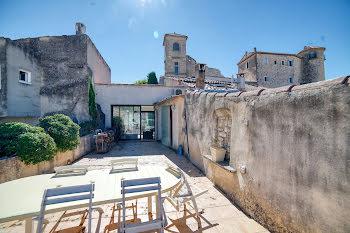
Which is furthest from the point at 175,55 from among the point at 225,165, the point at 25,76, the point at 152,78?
the point at 225,165

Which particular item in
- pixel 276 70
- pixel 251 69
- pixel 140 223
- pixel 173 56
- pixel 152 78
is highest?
pixel 173 56

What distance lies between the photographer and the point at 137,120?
12.4 m

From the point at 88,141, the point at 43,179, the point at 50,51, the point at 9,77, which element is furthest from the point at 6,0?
the point at 43,179

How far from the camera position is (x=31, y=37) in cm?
1059

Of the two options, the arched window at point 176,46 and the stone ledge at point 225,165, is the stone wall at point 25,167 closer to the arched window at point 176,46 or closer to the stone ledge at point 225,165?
the stone ledge at point 225,165

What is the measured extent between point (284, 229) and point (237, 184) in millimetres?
1135

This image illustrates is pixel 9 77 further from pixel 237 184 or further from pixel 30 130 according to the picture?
pixel 237 184

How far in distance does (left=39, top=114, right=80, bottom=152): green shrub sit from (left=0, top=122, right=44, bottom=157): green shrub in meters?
1.19

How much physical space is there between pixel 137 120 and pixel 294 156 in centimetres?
1107

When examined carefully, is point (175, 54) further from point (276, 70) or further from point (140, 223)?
point (140, 223)

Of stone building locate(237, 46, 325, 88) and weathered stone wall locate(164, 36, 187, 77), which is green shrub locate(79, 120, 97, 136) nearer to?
weathered stone wall locate(164, 36, 187, 77)

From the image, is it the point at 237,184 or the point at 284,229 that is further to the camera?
the point at 237,184

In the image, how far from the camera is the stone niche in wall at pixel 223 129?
437 centimetres

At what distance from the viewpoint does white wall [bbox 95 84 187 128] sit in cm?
1160
